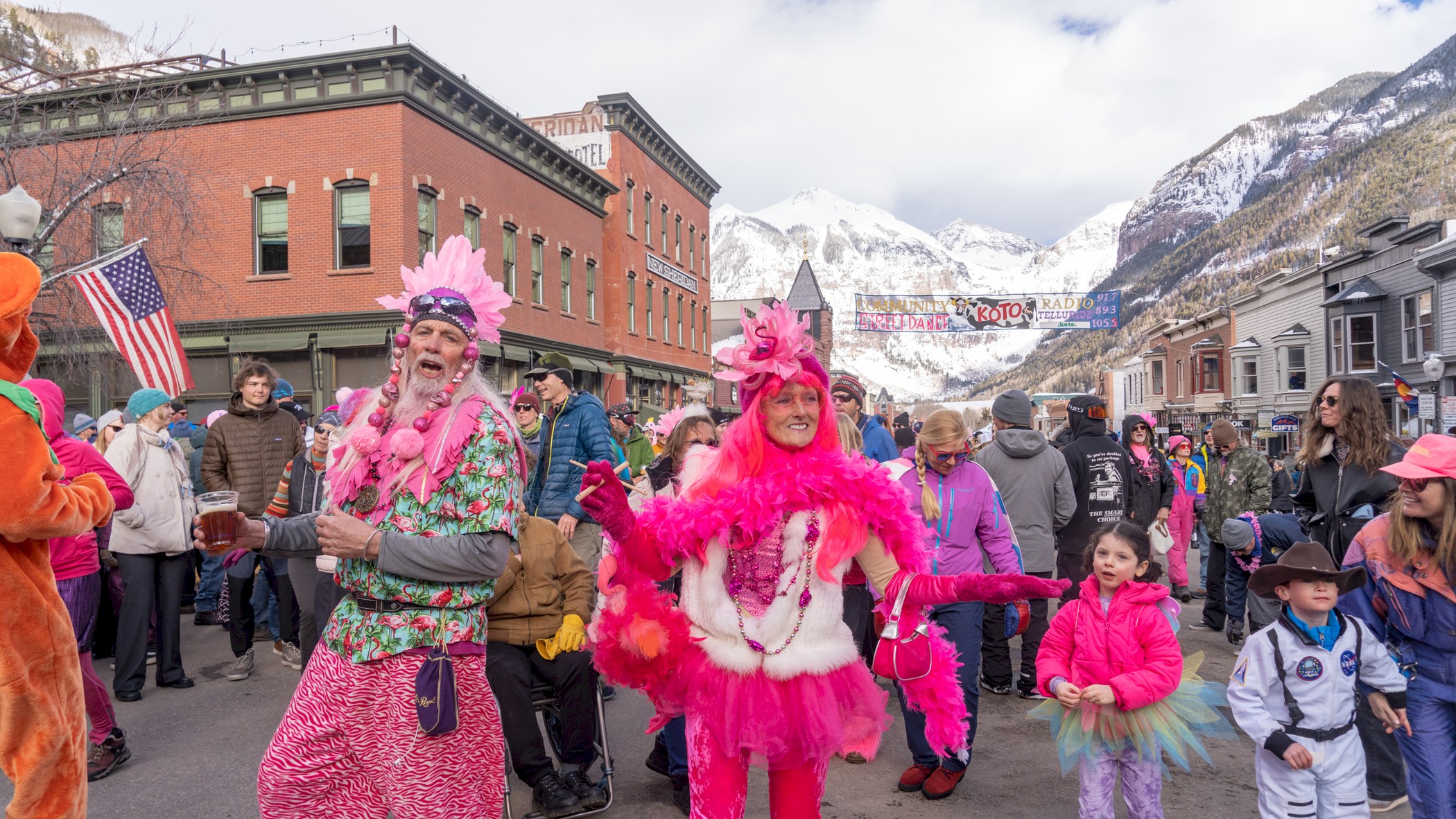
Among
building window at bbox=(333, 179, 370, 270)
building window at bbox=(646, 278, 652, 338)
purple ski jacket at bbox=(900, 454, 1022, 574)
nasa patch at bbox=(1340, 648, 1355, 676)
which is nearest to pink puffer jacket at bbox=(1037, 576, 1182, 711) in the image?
nasa patch at bbox=(1340, 648, 1355, 676)

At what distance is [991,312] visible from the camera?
83.9 ft

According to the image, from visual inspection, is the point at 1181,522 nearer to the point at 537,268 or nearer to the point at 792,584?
the point at 792,584

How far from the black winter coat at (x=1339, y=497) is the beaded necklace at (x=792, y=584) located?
3.21 meters

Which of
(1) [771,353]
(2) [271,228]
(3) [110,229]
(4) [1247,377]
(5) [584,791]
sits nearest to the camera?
(1) [771,353]

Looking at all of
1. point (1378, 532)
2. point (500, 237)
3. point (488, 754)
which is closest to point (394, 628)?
point (488, 754)

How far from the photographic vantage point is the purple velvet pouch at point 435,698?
2432 mm

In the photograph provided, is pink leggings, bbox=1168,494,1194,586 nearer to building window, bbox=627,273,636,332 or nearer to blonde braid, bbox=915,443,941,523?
blonde braid, bbox=915,443,941,523

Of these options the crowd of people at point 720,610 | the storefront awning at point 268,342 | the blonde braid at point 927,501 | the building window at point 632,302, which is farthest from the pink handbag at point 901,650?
the building window at point 632,302

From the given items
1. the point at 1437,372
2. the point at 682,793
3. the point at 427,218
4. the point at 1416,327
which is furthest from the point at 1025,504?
the point at 1416,327

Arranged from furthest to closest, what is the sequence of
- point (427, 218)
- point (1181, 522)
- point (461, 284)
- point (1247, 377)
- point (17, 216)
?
point (1247, 377) < point (427, 218) < point (1181, 522) < point (17, 216) < point (461, 284)

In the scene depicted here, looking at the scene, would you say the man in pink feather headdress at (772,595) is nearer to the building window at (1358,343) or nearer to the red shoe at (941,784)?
the red shoe at (941,784)

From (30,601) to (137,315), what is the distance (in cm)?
789

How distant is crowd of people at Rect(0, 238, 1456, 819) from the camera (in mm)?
2461

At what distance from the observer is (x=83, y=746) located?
2607 millimetres
